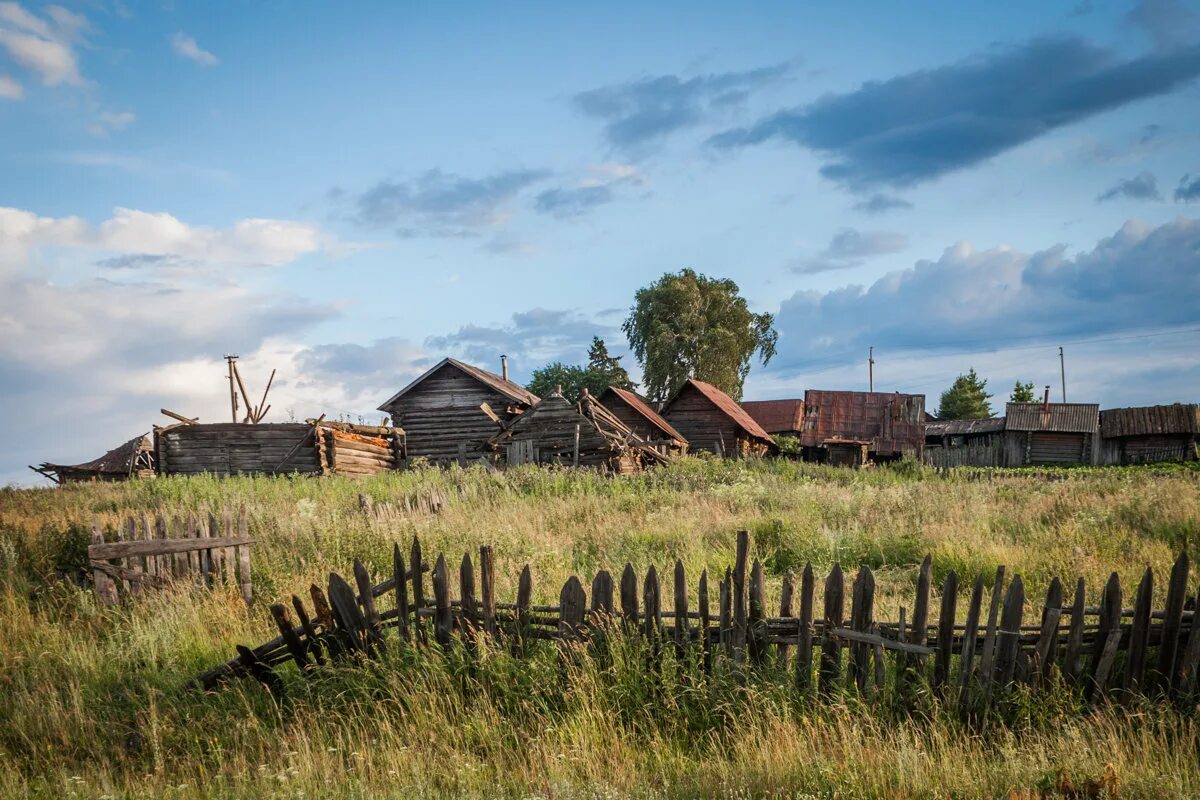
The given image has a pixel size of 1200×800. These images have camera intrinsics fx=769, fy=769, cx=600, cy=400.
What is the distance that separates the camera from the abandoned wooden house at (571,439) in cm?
3064

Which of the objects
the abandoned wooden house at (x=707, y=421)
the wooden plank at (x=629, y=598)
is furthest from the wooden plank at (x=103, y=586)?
the abandoned wooden house at (x=707, y=421)

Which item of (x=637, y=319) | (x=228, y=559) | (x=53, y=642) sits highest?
(x=637, y=319)

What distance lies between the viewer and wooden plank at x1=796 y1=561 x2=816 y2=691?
5.22 m

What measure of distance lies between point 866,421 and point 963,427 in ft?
35.1

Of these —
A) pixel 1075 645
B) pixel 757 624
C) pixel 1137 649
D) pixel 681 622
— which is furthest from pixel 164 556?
pixel 1137 649

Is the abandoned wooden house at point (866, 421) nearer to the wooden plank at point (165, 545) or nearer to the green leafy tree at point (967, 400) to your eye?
the green leafy tree at point (967, 400)

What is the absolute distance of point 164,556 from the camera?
399 inches

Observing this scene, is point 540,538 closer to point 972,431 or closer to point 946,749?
point 946,749

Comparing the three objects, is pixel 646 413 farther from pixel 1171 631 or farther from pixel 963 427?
pixel 1171 631

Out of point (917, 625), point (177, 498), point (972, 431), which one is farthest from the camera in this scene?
point (972, 431)

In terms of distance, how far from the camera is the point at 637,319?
2138 inches

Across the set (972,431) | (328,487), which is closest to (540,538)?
(328,487)

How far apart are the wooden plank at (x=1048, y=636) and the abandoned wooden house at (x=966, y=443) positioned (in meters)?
40.8

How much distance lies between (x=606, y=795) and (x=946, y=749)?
2.11 metres
